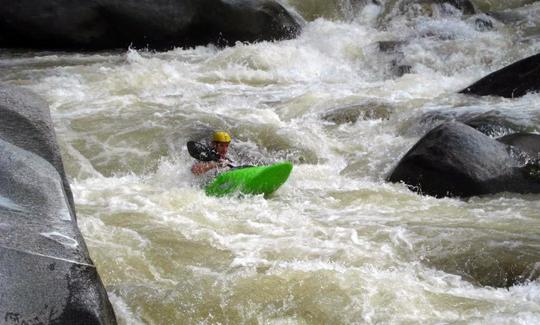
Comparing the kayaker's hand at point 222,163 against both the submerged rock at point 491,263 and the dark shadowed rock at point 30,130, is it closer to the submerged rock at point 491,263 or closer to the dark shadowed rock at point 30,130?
the submerged rock at point 491,263

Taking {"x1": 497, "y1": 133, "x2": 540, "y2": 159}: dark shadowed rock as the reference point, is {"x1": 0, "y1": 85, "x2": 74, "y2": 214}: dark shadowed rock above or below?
above

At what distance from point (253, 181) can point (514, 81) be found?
4.03 m

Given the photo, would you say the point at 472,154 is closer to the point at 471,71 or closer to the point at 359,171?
the point at 359,171

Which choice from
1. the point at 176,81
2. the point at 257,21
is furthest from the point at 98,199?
the point at 257,21

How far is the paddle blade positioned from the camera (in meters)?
6.63

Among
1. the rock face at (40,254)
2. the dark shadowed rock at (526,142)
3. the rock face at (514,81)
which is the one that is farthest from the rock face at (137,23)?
the rock face at (40,254)

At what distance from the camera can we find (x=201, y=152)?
262 inches

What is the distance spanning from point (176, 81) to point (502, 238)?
6461 millimetres

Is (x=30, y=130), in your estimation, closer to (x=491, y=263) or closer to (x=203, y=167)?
(x=491, y=263)

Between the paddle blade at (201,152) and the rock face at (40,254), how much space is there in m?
3.34

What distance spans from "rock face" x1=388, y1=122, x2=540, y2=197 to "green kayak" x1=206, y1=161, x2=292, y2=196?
1.08 meters

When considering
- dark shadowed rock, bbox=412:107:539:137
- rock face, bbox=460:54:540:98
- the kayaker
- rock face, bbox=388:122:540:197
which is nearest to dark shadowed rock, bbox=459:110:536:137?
dark shadowed rock, bbox=412:107:539:137

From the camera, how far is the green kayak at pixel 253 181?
20.0 ft

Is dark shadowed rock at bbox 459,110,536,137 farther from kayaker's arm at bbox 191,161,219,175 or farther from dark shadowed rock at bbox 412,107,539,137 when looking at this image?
kayaker's arm at bbox 191,161,219,175
